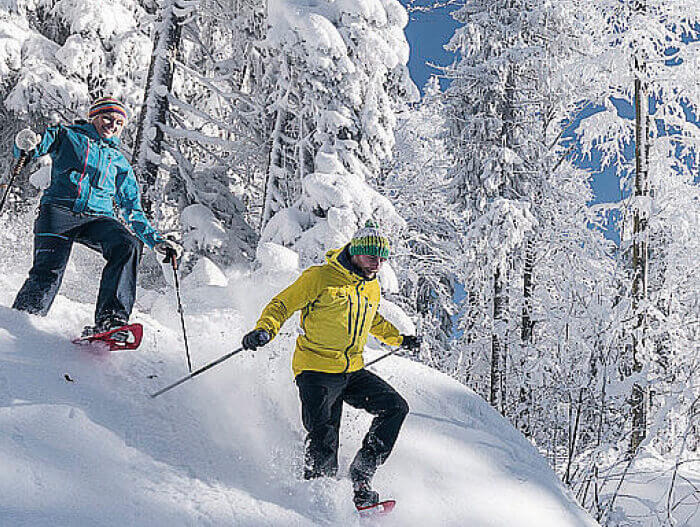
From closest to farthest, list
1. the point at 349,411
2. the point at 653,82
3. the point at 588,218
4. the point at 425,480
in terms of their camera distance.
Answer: the point at 425,480 → the point at 349,411 → the point at 653,82 → the point at 588,218

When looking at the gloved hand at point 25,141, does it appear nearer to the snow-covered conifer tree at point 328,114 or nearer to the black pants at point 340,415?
the black pants at point 340,415

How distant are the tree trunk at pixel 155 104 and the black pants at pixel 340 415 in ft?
25.0

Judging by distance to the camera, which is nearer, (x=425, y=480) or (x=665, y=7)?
(x=425, y=480)

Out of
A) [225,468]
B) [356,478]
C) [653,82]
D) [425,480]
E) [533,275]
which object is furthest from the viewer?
[533,275]

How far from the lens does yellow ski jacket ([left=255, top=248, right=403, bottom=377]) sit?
3.86 m

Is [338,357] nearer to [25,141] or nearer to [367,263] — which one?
[367,263]

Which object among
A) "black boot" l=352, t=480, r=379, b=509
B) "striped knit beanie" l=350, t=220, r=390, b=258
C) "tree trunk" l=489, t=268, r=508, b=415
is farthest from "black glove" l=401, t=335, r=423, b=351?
"tree trunk" l=489, t=268, r=508, b=415

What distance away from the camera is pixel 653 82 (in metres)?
11.3

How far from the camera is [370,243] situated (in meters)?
3.93

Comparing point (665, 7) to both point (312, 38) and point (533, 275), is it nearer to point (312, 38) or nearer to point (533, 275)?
point (312, 38)

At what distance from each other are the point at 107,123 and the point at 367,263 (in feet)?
6.89

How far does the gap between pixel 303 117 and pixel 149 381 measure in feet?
23.6

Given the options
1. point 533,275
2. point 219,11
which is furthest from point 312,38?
point 533,275

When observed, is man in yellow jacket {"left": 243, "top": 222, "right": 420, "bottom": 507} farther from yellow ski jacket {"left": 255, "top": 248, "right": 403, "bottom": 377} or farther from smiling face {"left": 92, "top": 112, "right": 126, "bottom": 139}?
smiling face {"left": 92, "top": 112, "right": 126, "bottom": 139}
